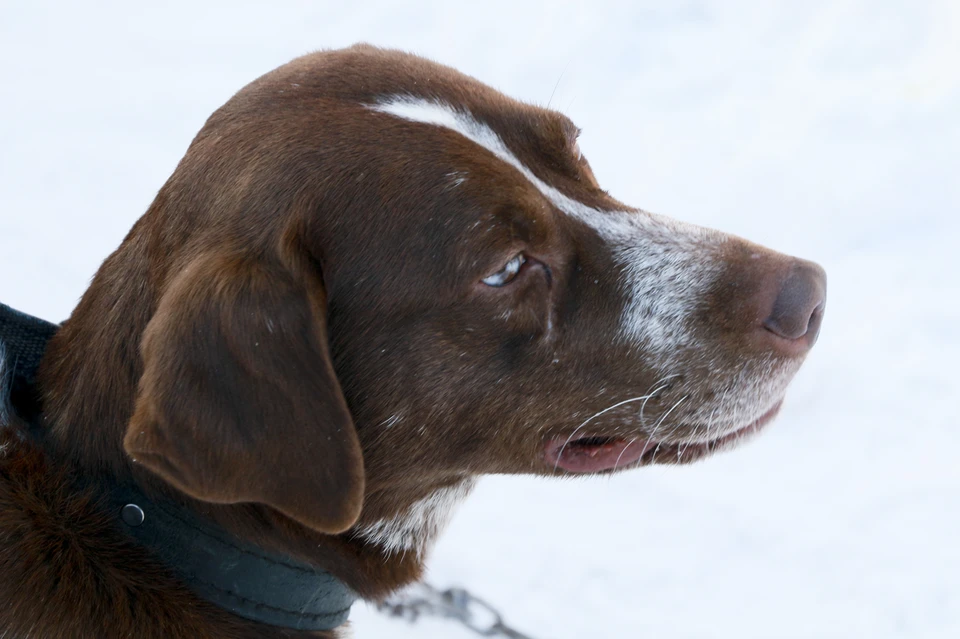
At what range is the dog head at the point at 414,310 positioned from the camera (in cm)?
219

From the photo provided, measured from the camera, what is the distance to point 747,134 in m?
6.14

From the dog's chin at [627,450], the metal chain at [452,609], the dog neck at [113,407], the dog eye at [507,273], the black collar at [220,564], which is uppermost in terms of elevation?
the dog eye at [507,273]

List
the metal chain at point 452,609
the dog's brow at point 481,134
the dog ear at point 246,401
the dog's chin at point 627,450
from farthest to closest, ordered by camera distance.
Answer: the metal chain at point 452,609, the dog's chin at point 627,450, the dog's brow at point 481,134, the dog ear at point 246,401

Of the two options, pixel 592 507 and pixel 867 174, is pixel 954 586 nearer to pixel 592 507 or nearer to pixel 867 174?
pixel 592 507

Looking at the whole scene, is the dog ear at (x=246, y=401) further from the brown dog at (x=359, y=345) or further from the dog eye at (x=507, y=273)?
the dog eye at (x=507, y=273)

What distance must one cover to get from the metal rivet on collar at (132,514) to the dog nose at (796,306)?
158 centimetres

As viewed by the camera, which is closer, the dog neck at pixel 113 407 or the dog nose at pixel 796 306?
the dog neck at pixel 113 407

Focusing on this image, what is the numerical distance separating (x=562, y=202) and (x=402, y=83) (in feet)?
1.64

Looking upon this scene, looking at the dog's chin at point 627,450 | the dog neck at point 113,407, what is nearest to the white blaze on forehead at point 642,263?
the dog's chin at point 627,450

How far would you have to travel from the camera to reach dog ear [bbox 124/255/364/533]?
2.12 m

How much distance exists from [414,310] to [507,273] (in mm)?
243

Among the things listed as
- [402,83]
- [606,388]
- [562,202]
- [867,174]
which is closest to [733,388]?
[606,388]

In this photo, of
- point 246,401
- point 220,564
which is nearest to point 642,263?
point 246,401

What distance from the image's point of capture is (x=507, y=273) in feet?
8.10
